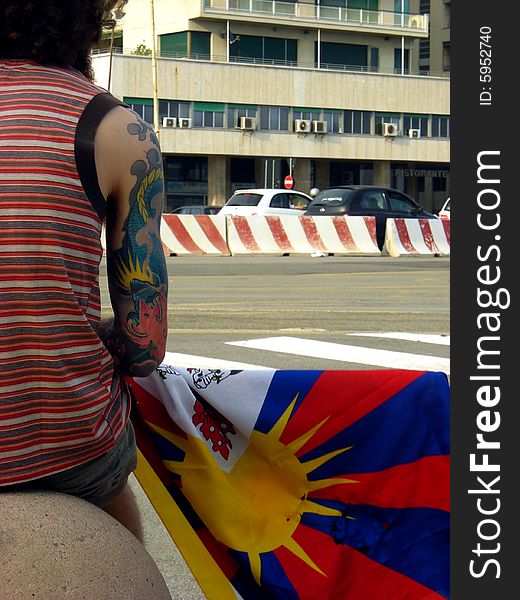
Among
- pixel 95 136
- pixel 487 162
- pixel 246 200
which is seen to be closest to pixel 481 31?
pixel 487 162

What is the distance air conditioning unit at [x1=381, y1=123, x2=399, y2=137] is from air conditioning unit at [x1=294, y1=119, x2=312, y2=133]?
5284mm

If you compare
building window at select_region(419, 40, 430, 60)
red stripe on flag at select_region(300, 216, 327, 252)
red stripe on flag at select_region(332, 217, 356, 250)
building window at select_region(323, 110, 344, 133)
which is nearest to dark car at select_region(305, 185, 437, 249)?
red stripe on flag at select_region(332, 217, 356, 250)

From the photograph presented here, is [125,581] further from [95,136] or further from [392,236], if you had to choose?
[392,236]

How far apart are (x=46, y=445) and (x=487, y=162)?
109 centimetres

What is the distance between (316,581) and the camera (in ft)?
10.2

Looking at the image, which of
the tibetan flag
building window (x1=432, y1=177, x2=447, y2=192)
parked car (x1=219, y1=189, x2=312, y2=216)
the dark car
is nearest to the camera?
the tibetan flag

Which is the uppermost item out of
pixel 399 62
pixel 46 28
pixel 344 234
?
pixel 399 62

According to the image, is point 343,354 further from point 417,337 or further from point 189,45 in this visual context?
point 189,45

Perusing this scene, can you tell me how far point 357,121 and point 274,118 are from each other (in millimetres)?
5786

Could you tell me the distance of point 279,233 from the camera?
25.0 metres

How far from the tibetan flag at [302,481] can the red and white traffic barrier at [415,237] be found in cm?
2241

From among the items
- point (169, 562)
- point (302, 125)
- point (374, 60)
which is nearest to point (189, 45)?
point (302, 125)

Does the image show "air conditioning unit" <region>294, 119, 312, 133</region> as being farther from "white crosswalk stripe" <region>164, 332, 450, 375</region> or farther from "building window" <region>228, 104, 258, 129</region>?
"white crosswalk stripe" <region>164, 332, 450, 375</region>

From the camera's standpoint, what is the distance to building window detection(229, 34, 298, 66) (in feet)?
222
